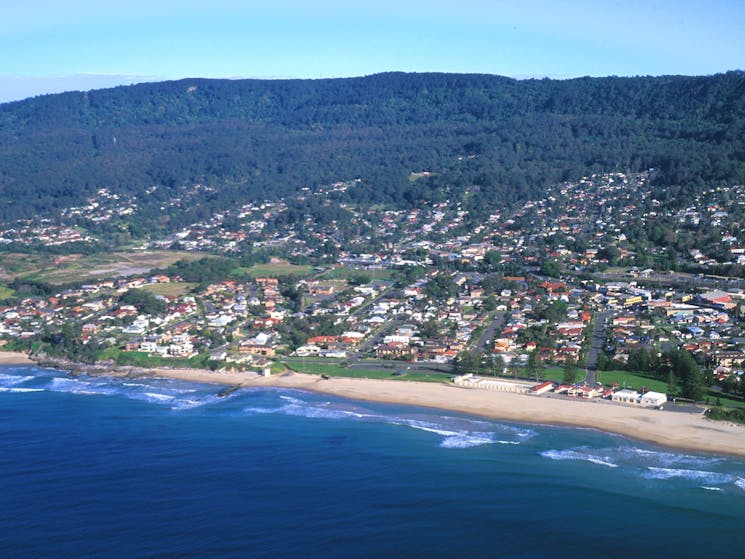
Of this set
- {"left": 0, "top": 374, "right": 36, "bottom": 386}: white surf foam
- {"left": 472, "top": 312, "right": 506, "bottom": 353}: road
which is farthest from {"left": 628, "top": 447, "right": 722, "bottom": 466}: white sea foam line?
{"left": 0, "top": 374, "right": 36, "bottom": 386}: white surf foam

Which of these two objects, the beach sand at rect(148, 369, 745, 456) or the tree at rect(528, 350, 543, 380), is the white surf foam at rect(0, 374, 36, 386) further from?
the tree at rect(528, 350, 543, 380)

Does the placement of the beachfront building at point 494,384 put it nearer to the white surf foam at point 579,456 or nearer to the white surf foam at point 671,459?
the white surf foam at point 579,456

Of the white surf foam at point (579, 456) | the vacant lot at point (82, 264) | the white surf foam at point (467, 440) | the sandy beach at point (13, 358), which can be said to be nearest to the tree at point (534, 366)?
the white surf foam at point (467, 440)

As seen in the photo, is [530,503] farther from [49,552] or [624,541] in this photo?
[49,552]

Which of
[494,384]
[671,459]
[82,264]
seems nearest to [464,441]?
[671,459]

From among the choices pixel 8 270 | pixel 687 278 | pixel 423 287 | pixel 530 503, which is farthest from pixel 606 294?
pixel 8 270

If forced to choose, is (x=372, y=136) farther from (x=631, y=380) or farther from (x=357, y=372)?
(x=631, y=380)
